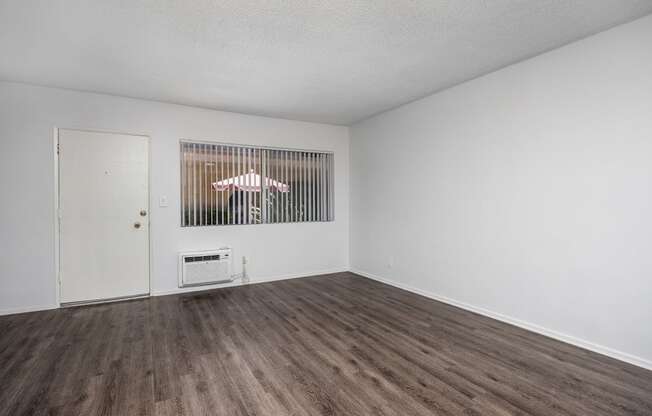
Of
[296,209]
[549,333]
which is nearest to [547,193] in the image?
[549,333]

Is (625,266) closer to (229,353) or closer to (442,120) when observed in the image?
(442,120)

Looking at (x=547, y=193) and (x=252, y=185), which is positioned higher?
(x=252, y=185)

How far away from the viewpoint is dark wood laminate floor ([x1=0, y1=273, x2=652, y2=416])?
6.47 ft

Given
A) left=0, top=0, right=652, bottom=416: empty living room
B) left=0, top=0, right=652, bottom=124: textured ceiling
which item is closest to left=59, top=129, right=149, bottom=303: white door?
left=0, top=0, right=652, bottom=416: empty living room

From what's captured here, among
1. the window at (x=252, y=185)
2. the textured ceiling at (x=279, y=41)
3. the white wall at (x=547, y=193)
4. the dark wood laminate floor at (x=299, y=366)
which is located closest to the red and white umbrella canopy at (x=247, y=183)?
the window at (x=252, y=185)

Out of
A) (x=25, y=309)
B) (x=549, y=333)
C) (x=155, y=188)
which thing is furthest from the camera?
(x=155, y=188)

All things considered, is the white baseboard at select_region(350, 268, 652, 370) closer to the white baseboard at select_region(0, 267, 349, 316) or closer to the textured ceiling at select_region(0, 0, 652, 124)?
the white baseboard at select_region(0, 267, 349, 316)

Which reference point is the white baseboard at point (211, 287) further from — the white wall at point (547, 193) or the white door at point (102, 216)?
the white wall at point (547, 193)

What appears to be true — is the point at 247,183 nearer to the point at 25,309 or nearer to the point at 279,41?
the point at 279,41

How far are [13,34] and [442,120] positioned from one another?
164 inches

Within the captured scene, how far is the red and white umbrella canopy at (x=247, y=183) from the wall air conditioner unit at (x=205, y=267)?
90cm

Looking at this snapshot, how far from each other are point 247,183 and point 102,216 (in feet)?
6.17

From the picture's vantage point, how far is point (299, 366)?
2434 mm

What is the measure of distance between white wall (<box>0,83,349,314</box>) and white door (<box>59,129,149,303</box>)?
0.11 m
